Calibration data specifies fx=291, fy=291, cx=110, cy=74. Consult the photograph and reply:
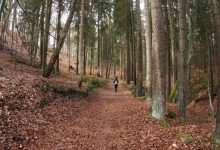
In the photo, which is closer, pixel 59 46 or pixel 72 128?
pixel 72 128

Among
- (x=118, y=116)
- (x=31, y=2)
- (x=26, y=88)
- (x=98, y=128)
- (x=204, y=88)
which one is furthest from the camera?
Answer: (x=204, y=88)

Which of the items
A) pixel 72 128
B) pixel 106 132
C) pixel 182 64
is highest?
pixel 182 64

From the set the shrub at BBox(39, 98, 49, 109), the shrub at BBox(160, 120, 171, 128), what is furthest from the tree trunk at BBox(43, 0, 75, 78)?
the shrub at BBox(160, 120, 171, 128)

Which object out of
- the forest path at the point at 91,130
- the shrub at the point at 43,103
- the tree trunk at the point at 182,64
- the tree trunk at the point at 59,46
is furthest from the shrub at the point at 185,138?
the tree trunk at the point at 59,46

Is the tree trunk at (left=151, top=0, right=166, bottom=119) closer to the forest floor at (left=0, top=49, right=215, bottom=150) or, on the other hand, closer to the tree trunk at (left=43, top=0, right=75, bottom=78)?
the forest floor at (left=0, top=49, right=215, bottom=150)

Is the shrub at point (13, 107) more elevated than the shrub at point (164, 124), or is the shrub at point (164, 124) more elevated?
the shrub at point (13, 107)

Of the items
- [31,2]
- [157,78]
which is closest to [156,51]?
[157,78]

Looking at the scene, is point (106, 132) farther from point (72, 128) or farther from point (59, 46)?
point (59, 46)

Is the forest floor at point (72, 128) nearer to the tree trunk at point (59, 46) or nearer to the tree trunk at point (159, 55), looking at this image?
the tree trunk at point (159, 55)

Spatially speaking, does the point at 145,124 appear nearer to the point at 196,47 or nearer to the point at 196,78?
the point at 196,78

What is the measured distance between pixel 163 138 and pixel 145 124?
1778mm

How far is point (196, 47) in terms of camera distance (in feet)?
108

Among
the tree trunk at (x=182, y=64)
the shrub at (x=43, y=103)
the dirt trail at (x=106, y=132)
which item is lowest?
the dirt trail at (x=106, y=132)

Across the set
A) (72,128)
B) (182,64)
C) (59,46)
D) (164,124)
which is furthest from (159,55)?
(59,46)
